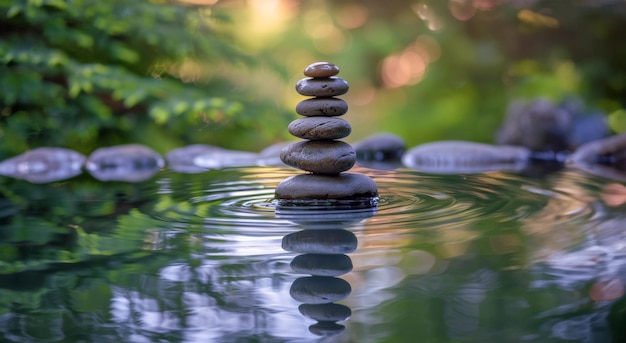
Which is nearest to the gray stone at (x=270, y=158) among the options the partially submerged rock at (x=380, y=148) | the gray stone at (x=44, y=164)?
the partially submerged rock at (x=380, y=148)

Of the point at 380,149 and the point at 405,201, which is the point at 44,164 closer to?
the point at 380,149

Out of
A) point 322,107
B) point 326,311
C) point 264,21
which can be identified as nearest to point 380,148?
point 322,107

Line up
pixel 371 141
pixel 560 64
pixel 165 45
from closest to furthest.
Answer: pixel 371 141 < pixel 165 45 < pixel 560 64

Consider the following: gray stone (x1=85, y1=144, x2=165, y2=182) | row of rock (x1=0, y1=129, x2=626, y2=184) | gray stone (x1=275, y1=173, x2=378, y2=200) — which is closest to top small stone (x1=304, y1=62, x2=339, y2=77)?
gray stone (x1=275, y1=173, x2=378, y2=200)

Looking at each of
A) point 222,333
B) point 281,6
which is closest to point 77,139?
point 281,6

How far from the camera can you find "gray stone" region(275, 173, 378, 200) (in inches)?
150

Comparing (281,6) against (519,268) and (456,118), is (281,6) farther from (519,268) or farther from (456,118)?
(519,268)

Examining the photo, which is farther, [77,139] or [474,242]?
[77,139]

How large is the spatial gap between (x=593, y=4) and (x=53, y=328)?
22.8ft

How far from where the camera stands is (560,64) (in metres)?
8.63

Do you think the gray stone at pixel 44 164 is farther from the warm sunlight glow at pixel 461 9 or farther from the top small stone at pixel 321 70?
the warm sunlight glow at pixel 461 9

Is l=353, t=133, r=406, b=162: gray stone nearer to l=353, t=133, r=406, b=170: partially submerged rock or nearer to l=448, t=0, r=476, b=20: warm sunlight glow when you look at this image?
l=353, t=133, r=406, b=170: partially submerged rock

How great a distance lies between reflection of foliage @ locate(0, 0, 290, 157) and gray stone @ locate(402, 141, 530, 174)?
69.1 inches

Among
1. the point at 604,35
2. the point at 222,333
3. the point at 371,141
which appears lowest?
the point at 222,333
